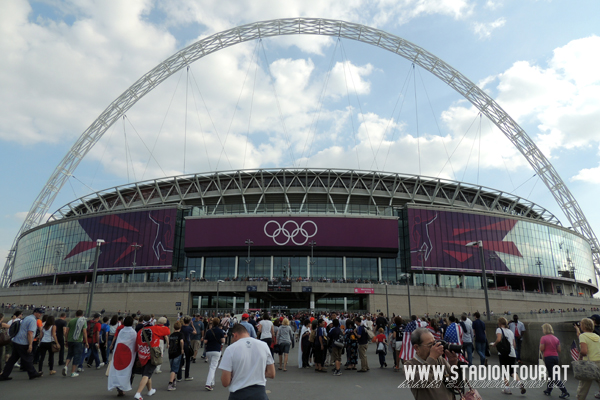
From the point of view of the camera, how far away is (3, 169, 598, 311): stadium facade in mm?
61719

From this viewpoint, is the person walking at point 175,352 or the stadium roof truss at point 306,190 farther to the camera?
the stadium roof truss at point 306,190

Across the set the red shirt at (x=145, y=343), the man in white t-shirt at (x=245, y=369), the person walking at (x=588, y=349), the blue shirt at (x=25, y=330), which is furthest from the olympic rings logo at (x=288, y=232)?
the man in white t-shirt at (x=245, y=369)

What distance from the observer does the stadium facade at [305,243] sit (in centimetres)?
6172

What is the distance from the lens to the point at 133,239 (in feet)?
218

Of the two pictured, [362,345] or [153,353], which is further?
[362,345]

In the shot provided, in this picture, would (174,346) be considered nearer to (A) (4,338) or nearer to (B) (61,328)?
(A) (4,338)

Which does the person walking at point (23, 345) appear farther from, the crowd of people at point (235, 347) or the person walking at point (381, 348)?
the person walking at point (381, 348)

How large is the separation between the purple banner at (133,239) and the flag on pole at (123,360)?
5782cm

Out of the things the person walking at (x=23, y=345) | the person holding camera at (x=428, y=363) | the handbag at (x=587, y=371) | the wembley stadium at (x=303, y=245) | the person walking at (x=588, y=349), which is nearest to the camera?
the person holding camera at (x=428, y=363)

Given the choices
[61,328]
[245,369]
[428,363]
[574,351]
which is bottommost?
[574,351]

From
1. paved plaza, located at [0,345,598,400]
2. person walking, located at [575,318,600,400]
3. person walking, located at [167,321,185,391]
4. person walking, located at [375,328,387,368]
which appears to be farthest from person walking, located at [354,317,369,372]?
person walking, located at [575,318,600,400]

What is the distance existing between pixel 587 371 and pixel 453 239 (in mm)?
60230

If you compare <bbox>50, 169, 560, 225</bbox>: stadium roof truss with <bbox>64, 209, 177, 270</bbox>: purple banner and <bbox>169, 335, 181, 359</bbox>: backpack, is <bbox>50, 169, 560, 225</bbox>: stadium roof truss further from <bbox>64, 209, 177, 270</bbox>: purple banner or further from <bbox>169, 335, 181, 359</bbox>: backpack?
<bbox>169, 335, 181, 359</bbox>: backpack

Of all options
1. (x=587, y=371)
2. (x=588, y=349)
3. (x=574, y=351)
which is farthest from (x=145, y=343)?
(x=574, y=351)
